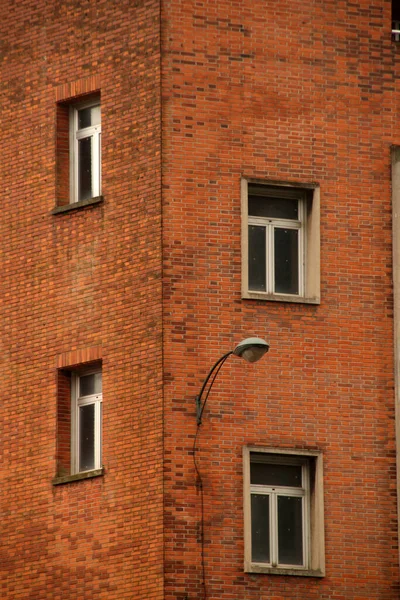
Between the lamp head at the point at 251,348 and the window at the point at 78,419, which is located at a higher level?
the lamp head at the point at 251,348

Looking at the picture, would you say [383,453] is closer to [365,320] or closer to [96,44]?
[365,320]

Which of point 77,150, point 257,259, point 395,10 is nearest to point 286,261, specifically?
point 257,259

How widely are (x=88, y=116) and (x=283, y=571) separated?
8.24 meters

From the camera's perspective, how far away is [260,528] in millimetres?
31984

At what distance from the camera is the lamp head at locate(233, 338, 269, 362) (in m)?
30.2

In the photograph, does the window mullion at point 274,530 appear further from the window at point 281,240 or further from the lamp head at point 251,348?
the window at point 281,240

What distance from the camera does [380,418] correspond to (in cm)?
3269

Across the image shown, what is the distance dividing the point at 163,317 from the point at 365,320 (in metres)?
3.26

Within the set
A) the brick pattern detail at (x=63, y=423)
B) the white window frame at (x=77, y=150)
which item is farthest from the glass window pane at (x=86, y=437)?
the white window frame at (x=77, y=150)

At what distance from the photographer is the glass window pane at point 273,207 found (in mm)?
33281

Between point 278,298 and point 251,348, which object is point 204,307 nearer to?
point 278,298

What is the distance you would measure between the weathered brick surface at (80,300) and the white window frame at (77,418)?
256mm

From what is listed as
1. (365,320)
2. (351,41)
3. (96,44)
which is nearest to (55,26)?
(96,44)

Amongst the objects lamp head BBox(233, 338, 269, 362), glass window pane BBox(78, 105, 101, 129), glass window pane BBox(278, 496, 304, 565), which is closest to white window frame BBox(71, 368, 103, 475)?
glass window pane BBox(278, 496, 304, 565)
